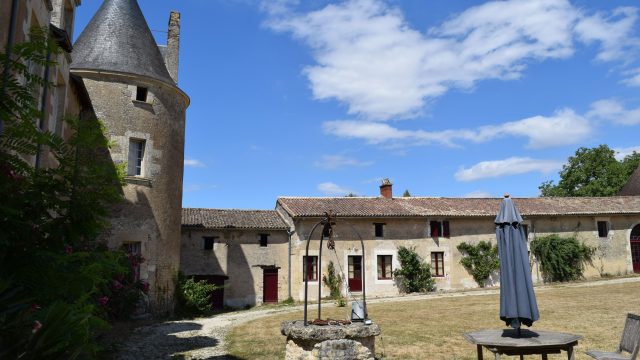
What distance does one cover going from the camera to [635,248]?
28.2 metres

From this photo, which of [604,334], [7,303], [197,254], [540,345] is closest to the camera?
[7,303]

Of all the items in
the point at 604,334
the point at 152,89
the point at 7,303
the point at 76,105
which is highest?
the point at 152,89

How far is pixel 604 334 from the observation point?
10.6m

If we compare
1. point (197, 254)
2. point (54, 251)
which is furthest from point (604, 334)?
point (197, 254)

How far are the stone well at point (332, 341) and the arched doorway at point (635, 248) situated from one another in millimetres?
27378

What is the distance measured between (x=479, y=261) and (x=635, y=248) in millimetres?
10965

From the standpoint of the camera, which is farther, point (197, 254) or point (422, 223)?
point (422, 223)

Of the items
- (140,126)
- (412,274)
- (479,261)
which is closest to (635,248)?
(479,261)

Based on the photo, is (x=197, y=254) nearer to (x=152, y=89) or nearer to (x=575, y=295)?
(x=152, y=89)

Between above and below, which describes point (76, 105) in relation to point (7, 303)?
above

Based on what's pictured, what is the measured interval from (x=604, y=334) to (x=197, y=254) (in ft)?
54.4

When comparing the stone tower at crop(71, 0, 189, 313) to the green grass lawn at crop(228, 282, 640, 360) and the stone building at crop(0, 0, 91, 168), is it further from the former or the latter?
the green grass lawn at crop(228, 282, 640, 360)

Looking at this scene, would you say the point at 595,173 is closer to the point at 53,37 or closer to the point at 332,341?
the point at 332,341

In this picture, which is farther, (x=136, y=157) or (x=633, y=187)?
(x=633, y=187)
